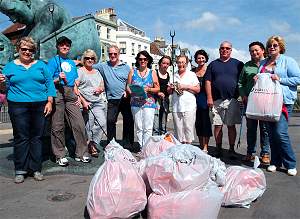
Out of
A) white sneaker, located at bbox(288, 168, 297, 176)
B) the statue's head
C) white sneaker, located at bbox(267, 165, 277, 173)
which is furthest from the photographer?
the statue's head

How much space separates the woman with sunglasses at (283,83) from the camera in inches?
158

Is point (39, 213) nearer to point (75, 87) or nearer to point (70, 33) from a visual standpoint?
point (75, 87)

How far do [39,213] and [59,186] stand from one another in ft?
2.61

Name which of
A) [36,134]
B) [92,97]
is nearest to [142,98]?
[92,97]

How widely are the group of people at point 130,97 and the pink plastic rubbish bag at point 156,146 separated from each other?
0.91m

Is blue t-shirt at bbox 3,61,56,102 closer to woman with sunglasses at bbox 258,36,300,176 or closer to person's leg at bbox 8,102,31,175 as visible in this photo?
person's leg at bbox 8,102,31,175

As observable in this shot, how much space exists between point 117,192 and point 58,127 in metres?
1.96

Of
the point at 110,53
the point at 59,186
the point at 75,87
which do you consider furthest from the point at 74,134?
the point at 110,53

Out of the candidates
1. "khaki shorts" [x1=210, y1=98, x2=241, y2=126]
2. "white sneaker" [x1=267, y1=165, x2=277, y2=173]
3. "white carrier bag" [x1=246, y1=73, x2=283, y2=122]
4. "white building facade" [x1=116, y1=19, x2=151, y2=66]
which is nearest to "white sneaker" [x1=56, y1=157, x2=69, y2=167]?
"khaki shorts" [x1=210, y1=98, x2=241, y2=126]

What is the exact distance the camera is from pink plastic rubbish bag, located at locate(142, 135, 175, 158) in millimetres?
3834

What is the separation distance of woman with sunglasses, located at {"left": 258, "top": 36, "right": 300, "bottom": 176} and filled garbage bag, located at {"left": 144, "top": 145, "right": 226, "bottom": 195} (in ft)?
5.47

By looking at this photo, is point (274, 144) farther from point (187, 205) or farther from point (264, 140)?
point (187, 205)

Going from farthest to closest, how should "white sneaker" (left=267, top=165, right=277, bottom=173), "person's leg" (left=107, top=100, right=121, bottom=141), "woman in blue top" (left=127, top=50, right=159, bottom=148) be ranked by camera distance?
"person's leg" (left=107, top=100, right=121, bottom=141) < "woman in blue top" (left=127, top=50, right=159, bottom=148) < "white sneaker" (left=267, top=165, right=277, bottom=173)

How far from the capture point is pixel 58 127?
172 inches
